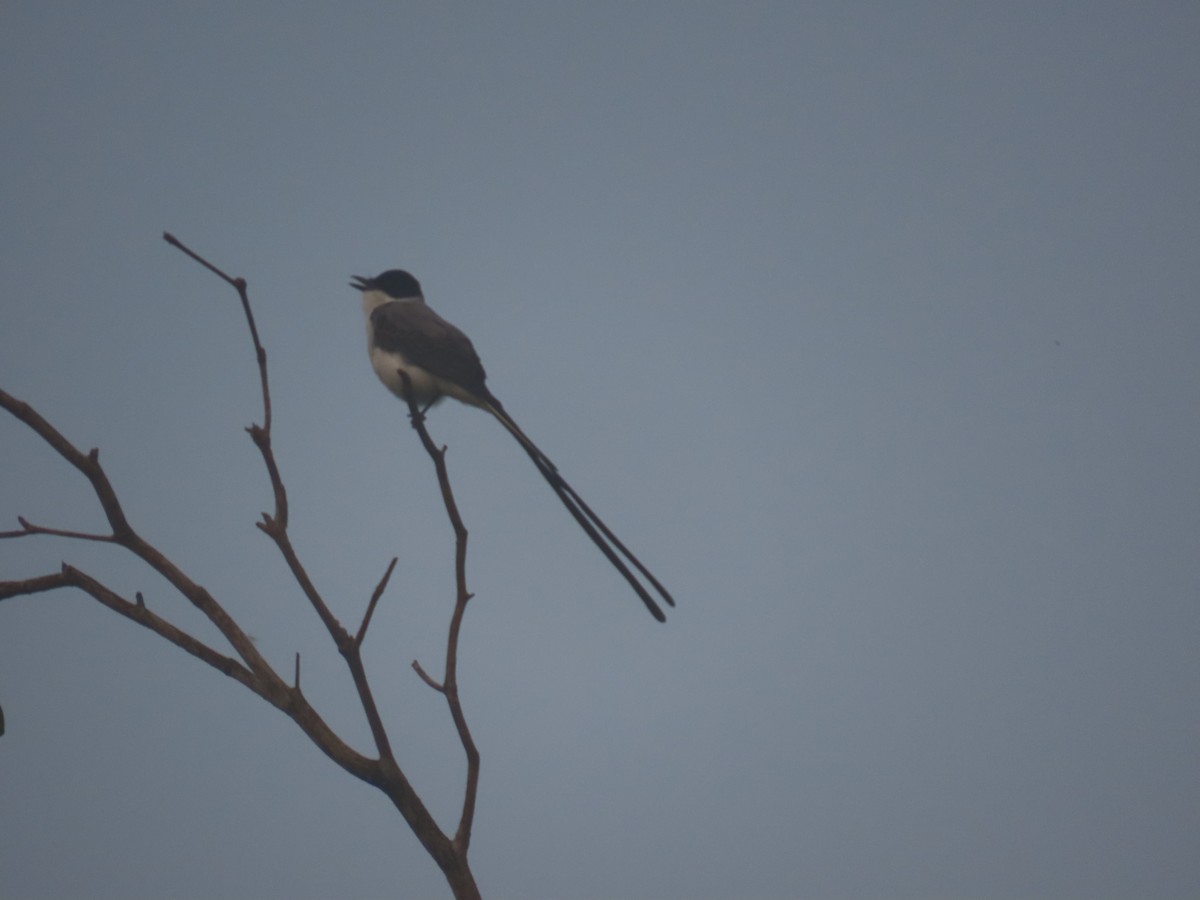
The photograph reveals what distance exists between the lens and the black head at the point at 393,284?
392 centimetres

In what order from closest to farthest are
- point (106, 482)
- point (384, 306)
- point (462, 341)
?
point (106, 482) < point (462, 341) < point (384, 306)

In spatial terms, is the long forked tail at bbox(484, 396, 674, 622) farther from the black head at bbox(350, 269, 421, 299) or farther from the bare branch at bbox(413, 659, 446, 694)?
the black head at bbox(350, 269, 421, 299)

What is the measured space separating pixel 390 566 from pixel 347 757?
1.06 ft

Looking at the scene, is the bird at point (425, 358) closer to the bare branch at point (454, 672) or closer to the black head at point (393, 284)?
the black head at point (393, 284)

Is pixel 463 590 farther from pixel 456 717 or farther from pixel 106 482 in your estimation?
pixel 106 482

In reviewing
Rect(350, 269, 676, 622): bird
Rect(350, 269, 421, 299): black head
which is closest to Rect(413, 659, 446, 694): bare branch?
Rect(350, 269, 676, 622): bird

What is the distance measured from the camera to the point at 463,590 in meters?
1.54

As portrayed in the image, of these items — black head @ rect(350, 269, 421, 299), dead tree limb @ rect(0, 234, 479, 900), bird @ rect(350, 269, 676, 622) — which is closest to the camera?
dead tree limb @ rect(0, 234, 479, 900)

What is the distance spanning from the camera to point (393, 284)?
3.93m

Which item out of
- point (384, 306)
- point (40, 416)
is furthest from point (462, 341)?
point (40, 416)

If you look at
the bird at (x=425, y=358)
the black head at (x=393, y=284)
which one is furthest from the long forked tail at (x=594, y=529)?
the black head at (x=393, y=284)

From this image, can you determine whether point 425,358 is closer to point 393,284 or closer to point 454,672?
point 393,284

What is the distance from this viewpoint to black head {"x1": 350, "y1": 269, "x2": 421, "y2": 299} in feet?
12.9

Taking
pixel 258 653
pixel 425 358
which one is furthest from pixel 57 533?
pixel 425 358
